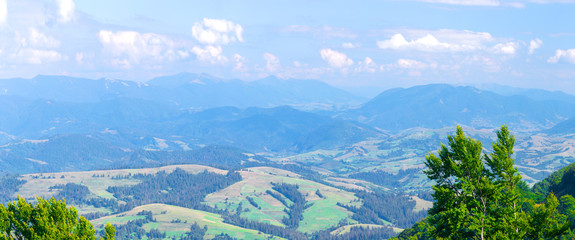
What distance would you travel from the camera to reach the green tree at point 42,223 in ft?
164

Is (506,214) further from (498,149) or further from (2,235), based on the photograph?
(2,235)

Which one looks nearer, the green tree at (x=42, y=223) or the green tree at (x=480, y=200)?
the green tree at (x=480, y=200)

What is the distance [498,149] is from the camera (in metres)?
43.9

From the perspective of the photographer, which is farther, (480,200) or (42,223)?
(42,223)

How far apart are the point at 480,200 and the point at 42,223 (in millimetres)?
42348

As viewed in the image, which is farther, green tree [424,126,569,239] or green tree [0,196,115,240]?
green tree [0,196,115,240]

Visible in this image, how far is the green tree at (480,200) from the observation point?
136 ft

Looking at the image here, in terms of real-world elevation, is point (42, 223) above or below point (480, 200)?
above

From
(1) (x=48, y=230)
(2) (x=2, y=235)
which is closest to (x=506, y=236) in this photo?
(1) (x=48, y=230)

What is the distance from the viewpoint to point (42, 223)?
4988cm

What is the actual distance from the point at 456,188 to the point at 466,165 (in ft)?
7.39

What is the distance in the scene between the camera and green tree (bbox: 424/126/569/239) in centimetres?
4131

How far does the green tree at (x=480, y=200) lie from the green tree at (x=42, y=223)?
111 feet

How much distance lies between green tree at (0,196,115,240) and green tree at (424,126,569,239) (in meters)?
34.0
